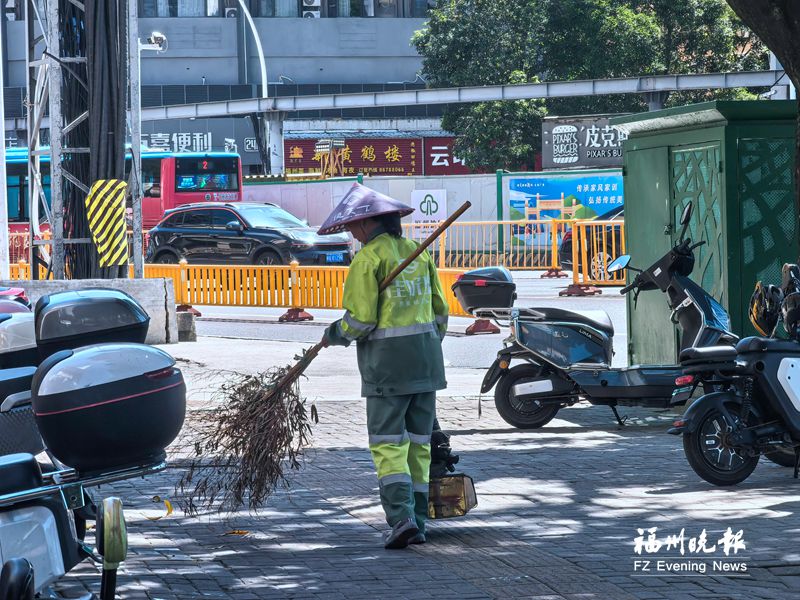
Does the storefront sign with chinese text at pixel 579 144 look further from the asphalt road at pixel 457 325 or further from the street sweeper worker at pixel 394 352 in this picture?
the street sweeper worker at pixel 394 352

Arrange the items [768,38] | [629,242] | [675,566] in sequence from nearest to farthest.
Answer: [675,566] → [768,38] → [629,242]

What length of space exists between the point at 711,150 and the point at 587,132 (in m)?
32.3

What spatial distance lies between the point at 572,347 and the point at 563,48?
41.6 metres

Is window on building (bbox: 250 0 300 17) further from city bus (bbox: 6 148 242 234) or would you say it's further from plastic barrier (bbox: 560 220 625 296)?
plastic barrier (bbox: 560 220 625 296)

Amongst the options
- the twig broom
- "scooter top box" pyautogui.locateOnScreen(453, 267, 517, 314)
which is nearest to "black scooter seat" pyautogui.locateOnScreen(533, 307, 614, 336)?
"scooter top box" pyautogui.locateOnScreen(453, 267, 517, 314)

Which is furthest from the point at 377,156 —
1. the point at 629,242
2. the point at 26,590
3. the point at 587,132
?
the point at 26,590

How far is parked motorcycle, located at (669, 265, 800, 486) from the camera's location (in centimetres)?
777

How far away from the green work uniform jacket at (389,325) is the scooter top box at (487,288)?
12.7 ft

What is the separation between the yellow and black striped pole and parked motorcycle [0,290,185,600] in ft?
36.6

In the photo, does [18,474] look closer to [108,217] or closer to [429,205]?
[108,217]

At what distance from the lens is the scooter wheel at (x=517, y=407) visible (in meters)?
10.2

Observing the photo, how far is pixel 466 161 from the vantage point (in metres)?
51.8

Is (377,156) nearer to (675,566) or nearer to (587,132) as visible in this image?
(587,132)

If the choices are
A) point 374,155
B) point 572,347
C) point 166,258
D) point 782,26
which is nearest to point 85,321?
point 782,26
